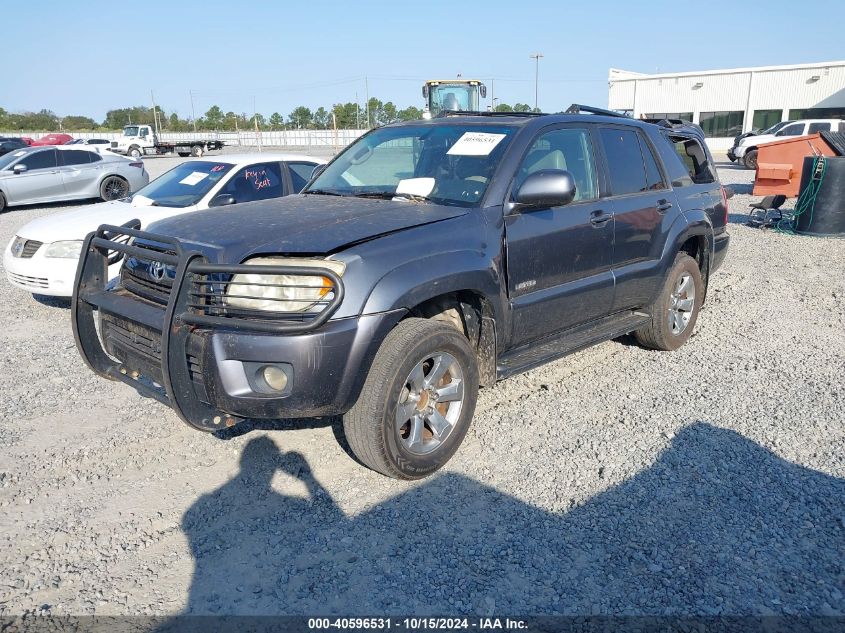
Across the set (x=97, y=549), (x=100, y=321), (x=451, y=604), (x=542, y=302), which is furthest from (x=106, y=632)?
(x=542, y=302)

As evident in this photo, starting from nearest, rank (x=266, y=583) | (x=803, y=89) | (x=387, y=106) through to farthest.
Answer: (x=266, y=583)
(x=803, y=89)
(x=387, y=106)

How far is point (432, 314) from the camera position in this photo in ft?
12.8

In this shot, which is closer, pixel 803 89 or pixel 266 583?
pixel 266 583

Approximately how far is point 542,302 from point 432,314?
769mm

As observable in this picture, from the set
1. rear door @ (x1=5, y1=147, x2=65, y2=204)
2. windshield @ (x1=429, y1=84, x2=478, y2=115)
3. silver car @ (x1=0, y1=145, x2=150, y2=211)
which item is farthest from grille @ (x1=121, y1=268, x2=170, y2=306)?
windshield @ (x1=429, y1=84, x2=478, y2=115)

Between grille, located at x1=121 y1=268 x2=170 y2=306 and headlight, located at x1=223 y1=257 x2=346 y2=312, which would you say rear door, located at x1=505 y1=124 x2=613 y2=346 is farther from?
grille, located at x1=121 y1=268 x2=170 y2=306

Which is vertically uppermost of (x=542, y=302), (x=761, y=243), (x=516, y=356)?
(x=542, y=302)

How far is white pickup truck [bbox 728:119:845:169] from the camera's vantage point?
80.8 ft

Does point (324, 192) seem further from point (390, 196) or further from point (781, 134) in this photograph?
point (781, 134)

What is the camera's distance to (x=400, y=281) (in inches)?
131

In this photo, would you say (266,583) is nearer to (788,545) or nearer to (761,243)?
(788,545)

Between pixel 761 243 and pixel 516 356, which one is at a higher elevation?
pixel 516 356

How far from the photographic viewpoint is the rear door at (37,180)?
1526 cm

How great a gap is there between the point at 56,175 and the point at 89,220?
10104mm
